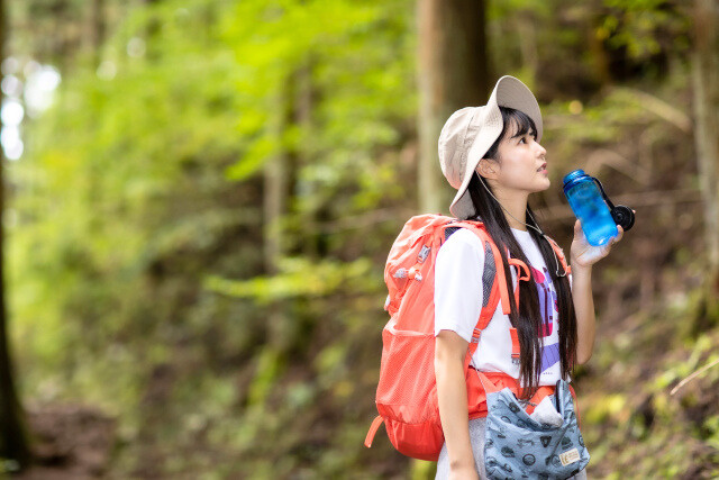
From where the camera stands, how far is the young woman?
1999 millimetres

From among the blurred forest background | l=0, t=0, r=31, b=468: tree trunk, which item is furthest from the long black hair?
l=0, t=0, r=31, b=468: tree trunk

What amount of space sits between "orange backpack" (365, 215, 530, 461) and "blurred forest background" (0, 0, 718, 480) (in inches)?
47.7

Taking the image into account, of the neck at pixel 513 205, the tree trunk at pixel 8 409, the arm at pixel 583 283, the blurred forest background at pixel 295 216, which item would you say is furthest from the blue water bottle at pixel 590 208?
the tree trunk at pixel 8 409

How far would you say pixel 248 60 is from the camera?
739 centimetres

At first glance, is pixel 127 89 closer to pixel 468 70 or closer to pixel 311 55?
pixel 311 55

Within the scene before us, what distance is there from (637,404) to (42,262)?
13.0 meters

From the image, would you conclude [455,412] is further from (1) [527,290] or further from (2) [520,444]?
(1) [527,290]

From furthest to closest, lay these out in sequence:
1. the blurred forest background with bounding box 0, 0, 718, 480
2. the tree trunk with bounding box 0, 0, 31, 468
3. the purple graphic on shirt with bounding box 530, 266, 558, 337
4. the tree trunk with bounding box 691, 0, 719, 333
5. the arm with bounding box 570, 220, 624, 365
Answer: the tree trunk with bounding box 0, 0, 31, 468 < the blurred forest background with bounding box 0, 0, 718, 480 < the tree trunk with bounding box 691, 0, 719, 333 < the arm with bounding box 570, 220, 624, 365 < the purple graphic on shirt with bounding box 530, 266, 558, 337

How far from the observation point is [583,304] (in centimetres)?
236

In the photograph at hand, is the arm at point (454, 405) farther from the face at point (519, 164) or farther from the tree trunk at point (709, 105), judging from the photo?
the tree trunk at point (709, 105)

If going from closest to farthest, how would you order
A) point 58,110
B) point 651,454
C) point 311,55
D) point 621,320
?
point 651,454 → point 621,320 → point 311,55 → point 58,110

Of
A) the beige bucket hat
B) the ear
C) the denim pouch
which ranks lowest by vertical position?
the denim pouch

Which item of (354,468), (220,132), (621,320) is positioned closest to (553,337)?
(621,320)

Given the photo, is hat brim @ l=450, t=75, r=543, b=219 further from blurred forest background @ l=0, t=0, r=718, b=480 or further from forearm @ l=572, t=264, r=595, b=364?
blurred forest background @ l=0, t=0, r=718, b=480
